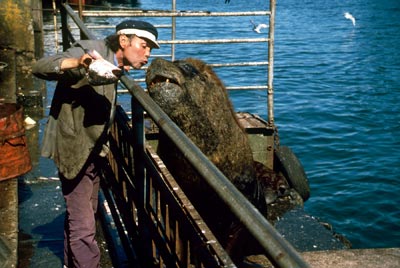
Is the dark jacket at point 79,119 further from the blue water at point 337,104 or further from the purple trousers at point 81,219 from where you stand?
the blue water at point 337,104

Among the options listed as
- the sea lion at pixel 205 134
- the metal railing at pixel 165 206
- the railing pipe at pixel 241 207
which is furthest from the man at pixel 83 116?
the sea lion at pixel 205 134

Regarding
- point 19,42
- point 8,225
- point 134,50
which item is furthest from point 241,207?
point 19,42

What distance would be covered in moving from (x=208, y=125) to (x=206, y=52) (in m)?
23.7

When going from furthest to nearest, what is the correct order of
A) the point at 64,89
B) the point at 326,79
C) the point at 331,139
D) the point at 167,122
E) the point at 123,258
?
the point at 326,79
the point at 331,139
the point at 123,258
the point at 64,89
the point at 167,122

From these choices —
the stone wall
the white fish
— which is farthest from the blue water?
the white fish

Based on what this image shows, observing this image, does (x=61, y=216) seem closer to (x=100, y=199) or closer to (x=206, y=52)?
(x=100, y=199)

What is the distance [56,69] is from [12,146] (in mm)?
1761

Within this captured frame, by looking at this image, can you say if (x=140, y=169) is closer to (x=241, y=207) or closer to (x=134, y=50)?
(x=134, y=50)

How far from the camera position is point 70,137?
341cm

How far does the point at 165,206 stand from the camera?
9.13 ft

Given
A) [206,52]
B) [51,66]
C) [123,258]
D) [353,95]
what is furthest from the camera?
[206,52]

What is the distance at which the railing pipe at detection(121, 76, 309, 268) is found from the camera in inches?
60.7

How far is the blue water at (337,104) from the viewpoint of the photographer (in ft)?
38.5

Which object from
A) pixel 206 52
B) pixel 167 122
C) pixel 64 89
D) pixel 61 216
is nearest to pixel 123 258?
pixel 61 216
